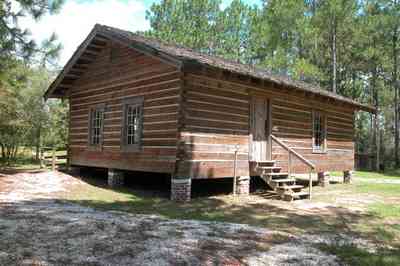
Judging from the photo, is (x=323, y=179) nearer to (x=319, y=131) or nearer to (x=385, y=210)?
(x=319, y=131)

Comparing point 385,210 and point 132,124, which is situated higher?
point 132,124

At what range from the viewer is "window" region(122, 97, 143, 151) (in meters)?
12.6

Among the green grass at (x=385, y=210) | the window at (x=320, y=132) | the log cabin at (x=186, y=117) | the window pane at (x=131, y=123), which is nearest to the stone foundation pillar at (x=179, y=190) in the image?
the log cabin at (x=186, y=117)

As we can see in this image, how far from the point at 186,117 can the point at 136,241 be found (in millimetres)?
5180

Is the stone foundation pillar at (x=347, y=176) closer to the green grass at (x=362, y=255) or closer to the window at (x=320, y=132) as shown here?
the window at (x=320, y=132)

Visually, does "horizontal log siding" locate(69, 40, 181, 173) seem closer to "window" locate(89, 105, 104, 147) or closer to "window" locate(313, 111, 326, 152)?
"window" locate(89, 105, 104, 147)

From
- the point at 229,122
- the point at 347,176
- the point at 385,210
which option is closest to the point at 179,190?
the point at 229,122

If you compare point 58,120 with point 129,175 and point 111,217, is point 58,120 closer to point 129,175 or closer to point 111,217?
point 129,175

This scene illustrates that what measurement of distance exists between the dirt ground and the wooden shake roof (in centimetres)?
440

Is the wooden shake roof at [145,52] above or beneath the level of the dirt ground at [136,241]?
above

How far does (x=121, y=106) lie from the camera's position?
13.6 m

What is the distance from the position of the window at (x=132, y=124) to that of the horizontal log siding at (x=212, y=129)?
7.23 feet

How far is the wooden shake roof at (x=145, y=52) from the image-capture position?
1064 centimetres

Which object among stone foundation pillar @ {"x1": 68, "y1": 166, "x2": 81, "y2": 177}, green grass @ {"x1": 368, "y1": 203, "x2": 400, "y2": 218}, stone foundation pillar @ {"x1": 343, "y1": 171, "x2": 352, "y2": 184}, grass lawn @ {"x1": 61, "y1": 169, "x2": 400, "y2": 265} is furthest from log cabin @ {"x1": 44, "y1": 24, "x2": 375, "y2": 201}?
green grass @ {"x1": 368, "y1": 203, "x2": 400, "y2": 218}
